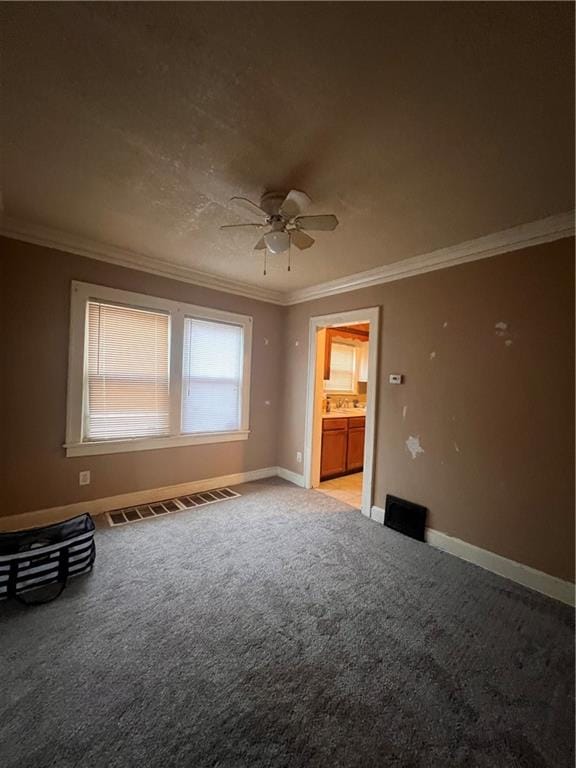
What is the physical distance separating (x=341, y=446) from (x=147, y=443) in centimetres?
270

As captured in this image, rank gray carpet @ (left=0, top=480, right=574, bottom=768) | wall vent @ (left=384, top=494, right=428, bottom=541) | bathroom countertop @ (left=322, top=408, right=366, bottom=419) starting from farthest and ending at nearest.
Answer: bathroom countertop @ (left=322, top=408, right=366, bottom=419)
wall vent @ (left=384, top=494, right=428, bottom=541)
gray carpet @ (left=0, top=480, right=574, bottom=768)

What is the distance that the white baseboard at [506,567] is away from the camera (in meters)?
2.16

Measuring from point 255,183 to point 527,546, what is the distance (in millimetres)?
3125

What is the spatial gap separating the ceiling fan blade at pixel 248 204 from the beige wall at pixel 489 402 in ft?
5.48

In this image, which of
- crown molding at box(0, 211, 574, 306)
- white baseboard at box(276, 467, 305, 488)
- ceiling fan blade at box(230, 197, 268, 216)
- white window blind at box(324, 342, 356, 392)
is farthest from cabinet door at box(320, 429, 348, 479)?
ceiling fan blade at box(230, 197, 268, 216)

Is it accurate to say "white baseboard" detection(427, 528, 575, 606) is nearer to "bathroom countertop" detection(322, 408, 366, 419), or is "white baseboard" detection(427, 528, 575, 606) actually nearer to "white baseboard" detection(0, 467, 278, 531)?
"bathroom countertop" detection(322, 408, 366, 419)

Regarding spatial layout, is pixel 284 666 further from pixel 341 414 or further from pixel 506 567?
pixel 341 414

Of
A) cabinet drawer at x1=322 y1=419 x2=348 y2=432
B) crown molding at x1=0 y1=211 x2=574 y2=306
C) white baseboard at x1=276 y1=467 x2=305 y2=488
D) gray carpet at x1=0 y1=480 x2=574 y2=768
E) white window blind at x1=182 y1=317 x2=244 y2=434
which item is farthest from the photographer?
cabinet drawer at x1=322 y1=419 x2=348 y2=432

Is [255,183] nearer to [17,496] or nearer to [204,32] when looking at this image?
[204,32]

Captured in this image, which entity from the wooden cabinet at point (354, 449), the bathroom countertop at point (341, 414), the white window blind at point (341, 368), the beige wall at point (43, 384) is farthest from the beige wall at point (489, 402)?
the beige wall at point (43, 384)

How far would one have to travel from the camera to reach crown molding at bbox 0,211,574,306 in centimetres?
232

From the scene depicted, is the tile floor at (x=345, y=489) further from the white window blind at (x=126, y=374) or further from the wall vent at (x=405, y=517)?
the white window blind at (x=126, y=374)

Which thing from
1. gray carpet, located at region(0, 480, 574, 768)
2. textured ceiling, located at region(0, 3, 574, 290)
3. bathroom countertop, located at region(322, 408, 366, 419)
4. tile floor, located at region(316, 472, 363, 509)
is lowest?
tile floor, located at region(316, 472, 363, 509)

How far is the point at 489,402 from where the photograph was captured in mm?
2559
